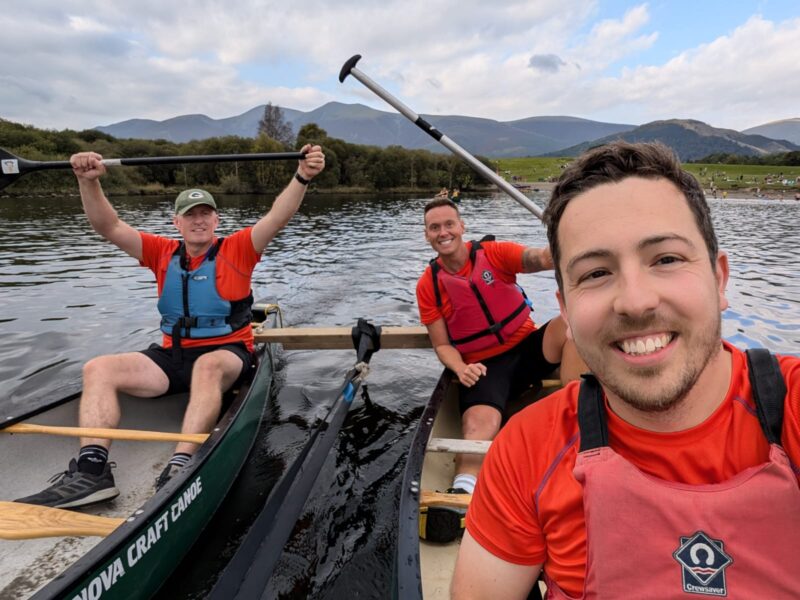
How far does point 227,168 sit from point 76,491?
2254 inches

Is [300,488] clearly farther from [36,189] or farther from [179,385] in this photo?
[36,189]

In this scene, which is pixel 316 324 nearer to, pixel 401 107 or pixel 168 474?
pixel 401 107

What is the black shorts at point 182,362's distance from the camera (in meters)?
4.21

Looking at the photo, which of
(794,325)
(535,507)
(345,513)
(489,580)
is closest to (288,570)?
(345,513)

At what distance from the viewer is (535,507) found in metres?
1.40

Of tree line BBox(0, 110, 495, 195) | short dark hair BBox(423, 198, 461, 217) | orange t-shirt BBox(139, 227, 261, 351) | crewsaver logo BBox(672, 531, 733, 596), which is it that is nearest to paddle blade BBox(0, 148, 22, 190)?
orange t-shirt BBox(139, 227, 261, 351)

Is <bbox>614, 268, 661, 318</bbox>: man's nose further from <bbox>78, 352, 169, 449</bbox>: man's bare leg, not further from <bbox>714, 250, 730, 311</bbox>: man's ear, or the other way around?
<bbox>78, 352, 169, 449</bbox>: man's bare leg

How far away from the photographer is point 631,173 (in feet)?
4.33

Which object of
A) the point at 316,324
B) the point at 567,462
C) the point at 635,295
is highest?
the point at 635,295

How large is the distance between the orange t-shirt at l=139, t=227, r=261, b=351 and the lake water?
1.25 meters

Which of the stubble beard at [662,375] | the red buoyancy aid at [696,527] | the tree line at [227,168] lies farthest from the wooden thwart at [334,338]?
the tree line at [227,168]

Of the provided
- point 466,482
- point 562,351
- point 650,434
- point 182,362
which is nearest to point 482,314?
point 562,351

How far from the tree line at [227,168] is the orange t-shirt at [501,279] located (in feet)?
146

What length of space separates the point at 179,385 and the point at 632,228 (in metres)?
4.08
